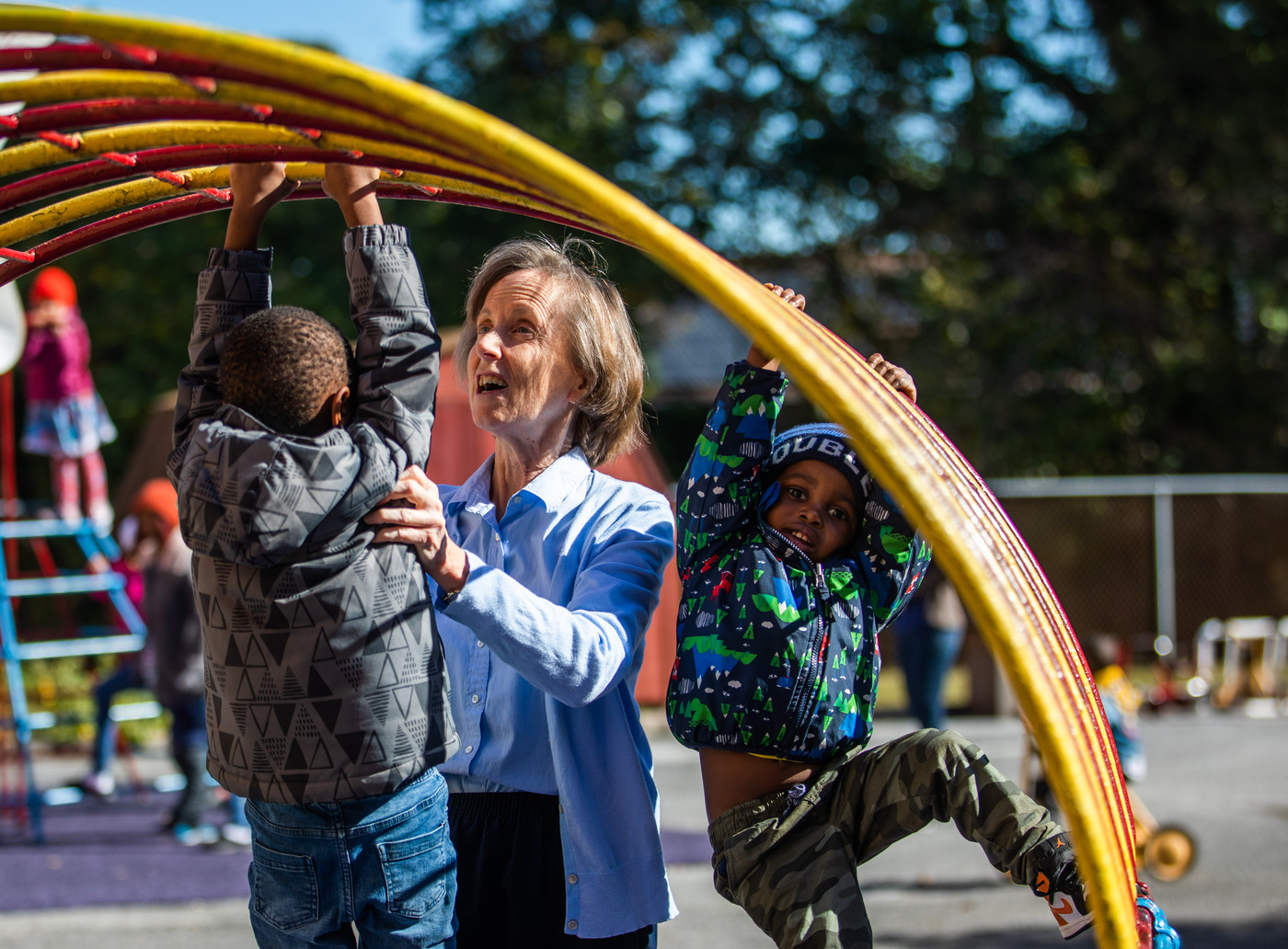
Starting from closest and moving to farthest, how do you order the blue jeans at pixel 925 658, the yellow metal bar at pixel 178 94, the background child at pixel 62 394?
the yellow metal bar at pixel 178 94 < the blue jeans at pixel 925 658 < the background child at pixel 62 394

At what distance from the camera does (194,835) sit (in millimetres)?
6516

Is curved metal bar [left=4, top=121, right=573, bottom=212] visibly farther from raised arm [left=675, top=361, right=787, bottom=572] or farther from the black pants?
the black pants

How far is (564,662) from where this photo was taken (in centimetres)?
183

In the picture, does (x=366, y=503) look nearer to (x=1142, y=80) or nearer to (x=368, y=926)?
(x=368, y=926)

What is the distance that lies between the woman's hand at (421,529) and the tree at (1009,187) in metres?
12.7

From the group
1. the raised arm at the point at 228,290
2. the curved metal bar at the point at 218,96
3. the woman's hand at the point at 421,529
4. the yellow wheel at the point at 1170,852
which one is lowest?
the yellow wheel at the point at 1170,852

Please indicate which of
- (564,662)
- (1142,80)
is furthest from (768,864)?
(1142,80)

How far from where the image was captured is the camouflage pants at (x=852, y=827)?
6.47 ft

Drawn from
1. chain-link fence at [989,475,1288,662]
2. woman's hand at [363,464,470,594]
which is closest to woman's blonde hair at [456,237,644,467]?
woman's hand at [363,464,470,594]

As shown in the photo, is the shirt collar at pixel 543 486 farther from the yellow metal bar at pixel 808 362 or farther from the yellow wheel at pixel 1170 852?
the yellow wheel at pixel 1170 852

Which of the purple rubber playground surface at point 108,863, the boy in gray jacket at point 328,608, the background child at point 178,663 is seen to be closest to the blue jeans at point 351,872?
the boy in gray jacket at point 328,608

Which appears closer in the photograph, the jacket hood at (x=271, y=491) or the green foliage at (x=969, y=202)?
the jacket hood at (x=271, y=491)

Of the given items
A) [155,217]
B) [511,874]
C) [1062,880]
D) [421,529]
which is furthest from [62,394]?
[1062,880]

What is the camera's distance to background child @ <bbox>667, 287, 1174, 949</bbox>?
200 cm
